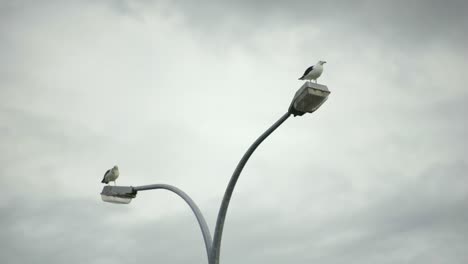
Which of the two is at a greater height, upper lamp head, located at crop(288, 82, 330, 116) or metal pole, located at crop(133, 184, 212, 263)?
upper lamp head, located at crop(288, 82, 330, 116)

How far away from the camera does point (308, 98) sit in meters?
7.70

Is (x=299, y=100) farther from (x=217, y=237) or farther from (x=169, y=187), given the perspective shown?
(x=169, y=187)

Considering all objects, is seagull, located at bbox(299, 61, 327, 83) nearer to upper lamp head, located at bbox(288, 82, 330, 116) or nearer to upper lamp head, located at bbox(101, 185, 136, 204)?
upper lamp head, located at bbox(288, 82, 330, 116)

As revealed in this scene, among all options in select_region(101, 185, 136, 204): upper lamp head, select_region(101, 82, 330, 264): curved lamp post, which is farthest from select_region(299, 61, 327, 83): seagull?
select_region(101, 185, 136, 204): upper lamp head

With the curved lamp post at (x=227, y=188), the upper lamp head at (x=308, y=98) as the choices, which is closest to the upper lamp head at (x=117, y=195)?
the curved lamp post at (x=227, y=188)

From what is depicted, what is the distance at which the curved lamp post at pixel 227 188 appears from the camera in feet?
25.4

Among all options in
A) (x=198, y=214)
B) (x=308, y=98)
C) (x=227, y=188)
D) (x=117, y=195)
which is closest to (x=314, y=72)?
(x=308, y=98)

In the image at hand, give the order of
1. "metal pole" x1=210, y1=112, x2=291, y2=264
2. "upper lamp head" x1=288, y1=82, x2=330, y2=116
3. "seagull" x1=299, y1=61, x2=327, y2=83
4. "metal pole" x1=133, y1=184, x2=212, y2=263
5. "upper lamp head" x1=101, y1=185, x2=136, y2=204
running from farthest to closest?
"upper lamp head" x1=101, y1=185, x2=136, y2=204
"seagull" x1=299, y1=61, x2=327, y2=83
"metal pole" x1=133, y1=184, x2=212, y2=263
"metal pole" x1=210, y1=112, x2=291, y2=264
"upper lamp head" x1=288, y1=82, x2=330, y2=116

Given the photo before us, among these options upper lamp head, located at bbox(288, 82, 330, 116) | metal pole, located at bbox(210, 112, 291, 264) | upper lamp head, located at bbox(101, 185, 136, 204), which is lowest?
metal pole, located at bbox(210, 112, 291, 264)

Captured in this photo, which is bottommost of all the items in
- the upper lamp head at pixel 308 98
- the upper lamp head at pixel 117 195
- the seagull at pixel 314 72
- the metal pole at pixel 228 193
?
the metal pole at pixel 228 193

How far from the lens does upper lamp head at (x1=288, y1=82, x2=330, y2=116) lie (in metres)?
7.66

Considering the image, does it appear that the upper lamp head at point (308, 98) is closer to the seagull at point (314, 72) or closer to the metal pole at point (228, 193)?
the metal pole at point (228, 193)

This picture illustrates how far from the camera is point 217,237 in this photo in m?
9.12

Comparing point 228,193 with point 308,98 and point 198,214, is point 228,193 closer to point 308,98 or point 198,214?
point 198,214
